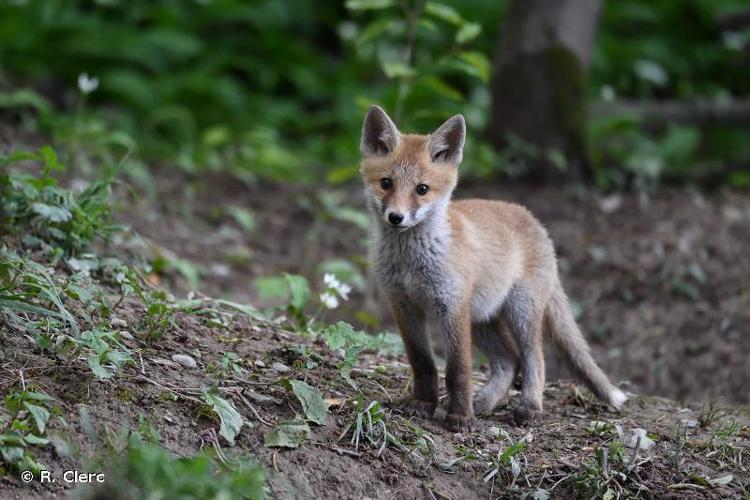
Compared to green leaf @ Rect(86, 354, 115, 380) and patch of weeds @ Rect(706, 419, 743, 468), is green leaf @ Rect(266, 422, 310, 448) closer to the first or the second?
green leaf @ Rect(86, 354, 115, 380)

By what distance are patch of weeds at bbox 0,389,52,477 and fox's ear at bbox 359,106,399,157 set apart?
7.79 feet

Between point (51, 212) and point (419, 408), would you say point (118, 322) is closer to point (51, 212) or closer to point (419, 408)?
point (51, 212)

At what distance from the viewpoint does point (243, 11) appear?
13930 millimetres

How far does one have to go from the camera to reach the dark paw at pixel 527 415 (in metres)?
5.30

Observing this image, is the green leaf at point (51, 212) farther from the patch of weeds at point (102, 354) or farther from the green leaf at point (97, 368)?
the green leaf at point (97, 368)

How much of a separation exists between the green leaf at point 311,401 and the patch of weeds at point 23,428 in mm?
1210

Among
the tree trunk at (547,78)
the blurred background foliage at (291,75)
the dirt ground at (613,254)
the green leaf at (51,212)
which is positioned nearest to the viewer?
the green leaf at (51,212)

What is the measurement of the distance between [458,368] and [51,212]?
2646 mm

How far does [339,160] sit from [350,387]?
7.50 m

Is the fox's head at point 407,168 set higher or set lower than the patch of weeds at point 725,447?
higher

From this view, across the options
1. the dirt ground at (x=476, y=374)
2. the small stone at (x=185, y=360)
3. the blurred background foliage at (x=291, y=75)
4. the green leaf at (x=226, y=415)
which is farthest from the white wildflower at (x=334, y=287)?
the blurred background foliage at (x=291, y=75)

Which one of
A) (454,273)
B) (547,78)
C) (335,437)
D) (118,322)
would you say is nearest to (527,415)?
(454,273)

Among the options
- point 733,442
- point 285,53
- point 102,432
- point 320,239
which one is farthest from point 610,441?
point 285,53

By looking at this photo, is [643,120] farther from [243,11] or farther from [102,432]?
[102,432]
